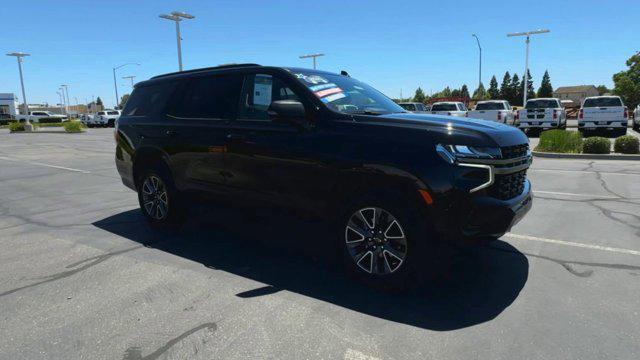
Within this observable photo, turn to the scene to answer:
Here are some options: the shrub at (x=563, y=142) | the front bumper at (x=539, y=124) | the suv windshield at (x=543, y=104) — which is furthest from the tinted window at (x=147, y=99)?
the suv windshield at (x=543, y=104)

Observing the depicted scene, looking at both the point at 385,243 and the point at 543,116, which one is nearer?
the point at 385,243

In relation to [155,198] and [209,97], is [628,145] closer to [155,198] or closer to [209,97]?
[209,97]

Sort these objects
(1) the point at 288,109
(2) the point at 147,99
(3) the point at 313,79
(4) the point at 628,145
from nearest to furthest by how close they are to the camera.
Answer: (1) the point at 288,109
(3) the point at 313,79
(2) the point at 147,99
(4) the point at 628,145

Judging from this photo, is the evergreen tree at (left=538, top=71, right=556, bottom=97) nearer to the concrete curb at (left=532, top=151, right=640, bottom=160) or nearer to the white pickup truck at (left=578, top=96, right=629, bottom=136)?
the white pickup truck at (left=578, top=96, right=629, bottom=136)

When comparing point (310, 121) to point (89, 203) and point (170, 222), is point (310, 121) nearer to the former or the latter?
point (170, 222)

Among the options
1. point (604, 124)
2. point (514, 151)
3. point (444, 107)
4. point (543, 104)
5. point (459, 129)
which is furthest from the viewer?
point (444, 107)

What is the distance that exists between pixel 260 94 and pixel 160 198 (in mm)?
2103

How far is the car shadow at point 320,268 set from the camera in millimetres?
3400

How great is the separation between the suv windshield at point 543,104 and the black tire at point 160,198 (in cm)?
2058

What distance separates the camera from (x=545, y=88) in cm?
11219

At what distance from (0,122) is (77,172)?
6061 centimetres

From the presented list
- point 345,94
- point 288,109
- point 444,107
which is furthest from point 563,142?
point 444,107

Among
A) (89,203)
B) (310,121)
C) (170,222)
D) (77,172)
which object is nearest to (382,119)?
(310,121)

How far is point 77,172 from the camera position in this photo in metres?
11.4
